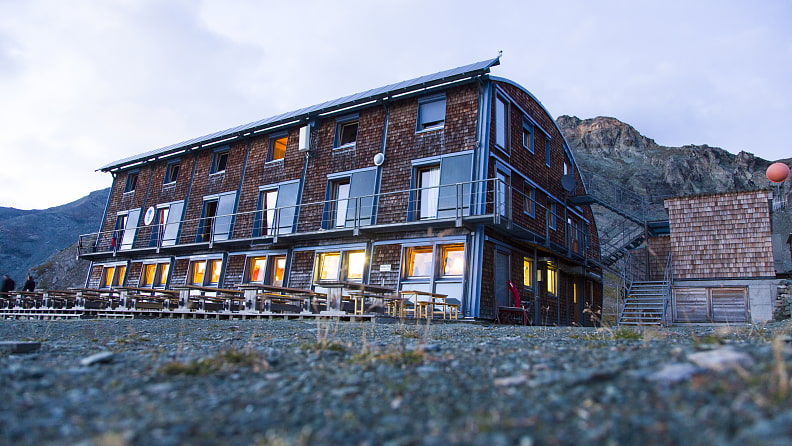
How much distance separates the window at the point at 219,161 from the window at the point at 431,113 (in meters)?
11.2

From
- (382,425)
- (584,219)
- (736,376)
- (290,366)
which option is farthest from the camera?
(584,219)

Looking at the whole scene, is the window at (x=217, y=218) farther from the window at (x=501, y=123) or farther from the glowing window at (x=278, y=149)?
the window at (x=501, y=123)

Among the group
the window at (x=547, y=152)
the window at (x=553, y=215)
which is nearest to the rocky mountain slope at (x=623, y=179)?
the window at (x=547, y=152)

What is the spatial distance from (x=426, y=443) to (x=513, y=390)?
1074 mm

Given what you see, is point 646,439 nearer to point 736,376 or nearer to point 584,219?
point 736,376

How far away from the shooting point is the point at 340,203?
19266 millimetres

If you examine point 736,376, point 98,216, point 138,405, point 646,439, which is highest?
point 98,216

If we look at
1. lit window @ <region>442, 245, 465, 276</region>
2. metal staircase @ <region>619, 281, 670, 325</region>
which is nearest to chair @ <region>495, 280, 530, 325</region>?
lit window @ <region>442, 245, 465, 276</region>

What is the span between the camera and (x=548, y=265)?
65.8 feet

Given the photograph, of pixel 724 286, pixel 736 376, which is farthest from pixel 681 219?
pixel 736 376

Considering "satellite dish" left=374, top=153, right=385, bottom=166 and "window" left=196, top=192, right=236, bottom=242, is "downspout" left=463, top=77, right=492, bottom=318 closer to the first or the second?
"satellite dish" left=374, top=153, right=385, bottom=166

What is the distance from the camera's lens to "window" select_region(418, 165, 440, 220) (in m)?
16.9

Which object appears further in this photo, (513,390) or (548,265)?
(548,265)

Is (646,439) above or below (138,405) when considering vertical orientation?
above
